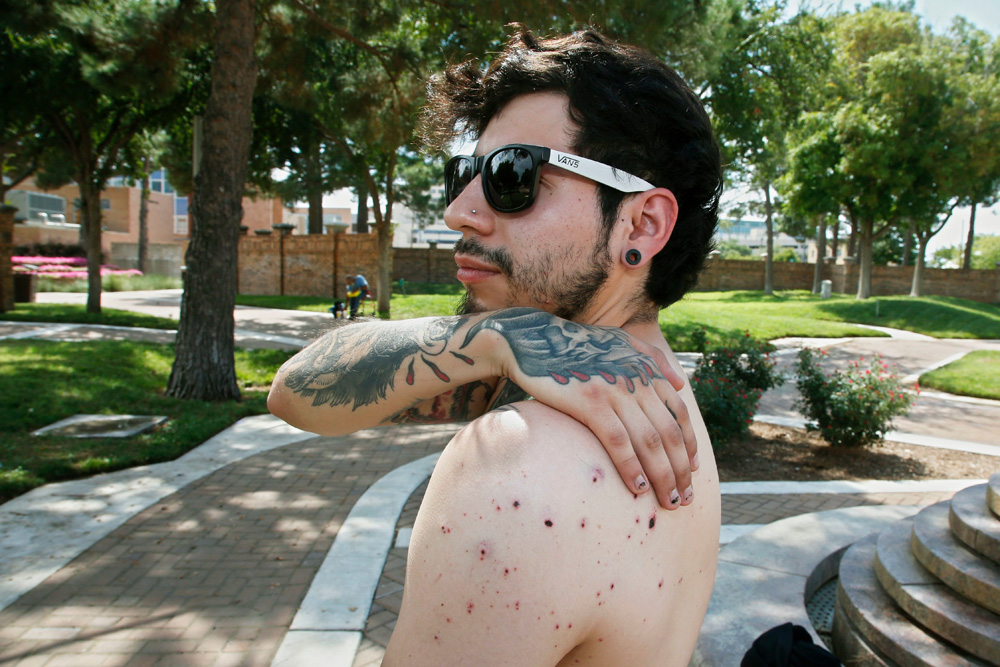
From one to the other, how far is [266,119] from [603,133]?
1771 centimetres

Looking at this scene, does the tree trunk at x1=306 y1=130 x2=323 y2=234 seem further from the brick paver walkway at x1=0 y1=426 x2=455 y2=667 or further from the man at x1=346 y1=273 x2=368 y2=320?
the brick paver walkway at x1=0 y1=426 x2=455 y2=667

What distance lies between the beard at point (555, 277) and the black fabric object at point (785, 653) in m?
1.93

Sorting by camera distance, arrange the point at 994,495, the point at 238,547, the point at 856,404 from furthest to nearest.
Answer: the point at 856,404
the point at 238,547
the point at 994,495

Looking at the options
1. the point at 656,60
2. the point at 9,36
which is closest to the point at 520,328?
the point at 656,60

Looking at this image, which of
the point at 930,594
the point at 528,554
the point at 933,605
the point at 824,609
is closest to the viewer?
the point at 528,554

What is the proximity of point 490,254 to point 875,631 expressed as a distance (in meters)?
3.18

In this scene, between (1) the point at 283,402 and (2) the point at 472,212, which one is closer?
(2) the point at 472,212

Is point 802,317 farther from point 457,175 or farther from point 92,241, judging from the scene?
point 457,175

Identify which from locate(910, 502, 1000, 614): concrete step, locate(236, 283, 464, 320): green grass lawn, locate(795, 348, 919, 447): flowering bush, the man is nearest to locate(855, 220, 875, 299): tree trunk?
locate(236, 283, 464, 320): green grass lawn

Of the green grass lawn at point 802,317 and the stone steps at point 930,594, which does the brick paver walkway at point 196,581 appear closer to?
the stone steps at point 930,594

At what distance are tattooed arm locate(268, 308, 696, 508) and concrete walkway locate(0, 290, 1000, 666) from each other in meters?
0.38

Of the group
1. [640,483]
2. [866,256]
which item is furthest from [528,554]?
[866,256]

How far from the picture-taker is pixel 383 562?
4633 millimetres

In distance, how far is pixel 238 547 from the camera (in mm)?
4770
